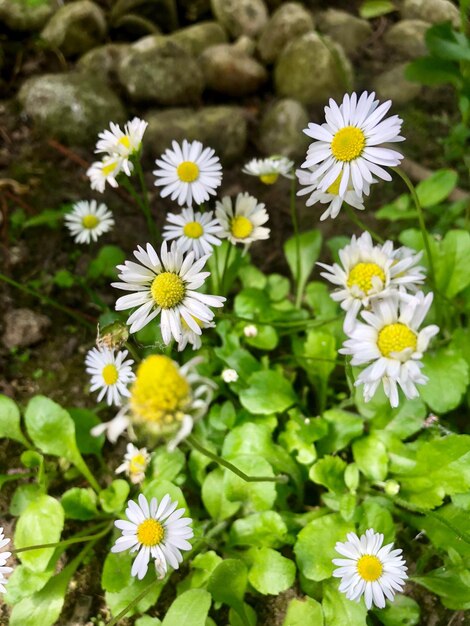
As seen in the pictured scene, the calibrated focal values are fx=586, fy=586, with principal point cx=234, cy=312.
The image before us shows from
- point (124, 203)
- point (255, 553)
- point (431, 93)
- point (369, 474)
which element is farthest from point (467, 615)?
point (431, 93)

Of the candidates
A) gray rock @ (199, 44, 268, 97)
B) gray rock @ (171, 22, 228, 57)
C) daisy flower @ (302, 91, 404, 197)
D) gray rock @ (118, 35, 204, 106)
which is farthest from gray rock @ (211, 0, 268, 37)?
daisy flower @ (302, 91, 404, 197)

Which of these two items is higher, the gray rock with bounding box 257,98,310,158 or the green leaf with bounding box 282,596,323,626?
the gray rock with bounding box 257,98,310,158

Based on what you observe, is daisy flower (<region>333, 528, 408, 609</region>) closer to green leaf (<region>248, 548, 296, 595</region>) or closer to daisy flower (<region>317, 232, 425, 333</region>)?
green leaf (<region>248, 548, 296, 595</region>)

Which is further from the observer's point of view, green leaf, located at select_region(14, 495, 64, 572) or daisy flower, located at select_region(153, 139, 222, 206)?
daisy flower, located at select_region(153, 139, 222, 206)

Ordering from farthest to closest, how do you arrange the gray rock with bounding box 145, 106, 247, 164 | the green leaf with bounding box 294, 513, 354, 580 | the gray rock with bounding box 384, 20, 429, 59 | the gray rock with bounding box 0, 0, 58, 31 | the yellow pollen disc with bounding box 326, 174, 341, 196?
the gray rock with bounding box 384, 20, 429, 59 → the gray rock with bounding box 0, 0, 58, 31 → the gray rock with bounding box 145, 106, 247, 164 → the green leaf with bounding box 294, 513, 354, 580 → the yellow pollen disc with bounding box 326, 174, 341, 196

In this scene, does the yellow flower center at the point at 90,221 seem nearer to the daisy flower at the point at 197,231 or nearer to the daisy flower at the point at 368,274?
the daisy flower at the point at 197,231

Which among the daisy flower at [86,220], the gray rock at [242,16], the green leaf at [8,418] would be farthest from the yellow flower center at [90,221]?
the gray rock at [242,16]
